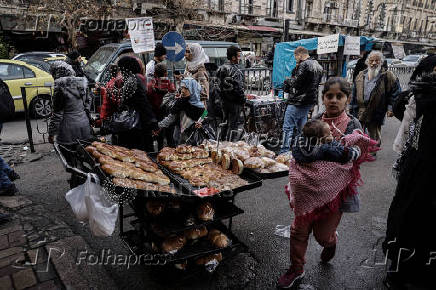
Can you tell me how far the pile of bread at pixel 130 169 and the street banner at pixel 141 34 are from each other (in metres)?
4.10

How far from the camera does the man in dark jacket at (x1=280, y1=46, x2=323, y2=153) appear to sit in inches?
211

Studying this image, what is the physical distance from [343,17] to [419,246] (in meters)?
40.3

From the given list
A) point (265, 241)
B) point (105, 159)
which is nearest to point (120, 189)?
point (105, 159)

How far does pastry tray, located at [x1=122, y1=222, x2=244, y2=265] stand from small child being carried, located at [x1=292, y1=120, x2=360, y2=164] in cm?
120

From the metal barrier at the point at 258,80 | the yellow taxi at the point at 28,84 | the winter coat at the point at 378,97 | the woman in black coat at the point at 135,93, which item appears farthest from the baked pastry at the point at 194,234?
the yellow taxi at the point at 28,84

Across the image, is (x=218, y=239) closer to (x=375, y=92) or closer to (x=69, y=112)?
(x=69, y=112)

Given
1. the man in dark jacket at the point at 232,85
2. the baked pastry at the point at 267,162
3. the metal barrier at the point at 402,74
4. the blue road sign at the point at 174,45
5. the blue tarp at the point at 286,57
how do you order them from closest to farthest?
the baked pastry at the point at 267,162 < the blue road sign at the point at 174,45 < the man in dark jacket at the point at 232,85 < the blue tarp at the point at 286,57 < the metal barrier at the point at 402,74

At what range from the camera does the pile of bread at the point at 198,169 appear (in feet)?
9.01

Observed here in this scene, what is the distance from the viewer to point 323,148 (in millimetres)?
2232

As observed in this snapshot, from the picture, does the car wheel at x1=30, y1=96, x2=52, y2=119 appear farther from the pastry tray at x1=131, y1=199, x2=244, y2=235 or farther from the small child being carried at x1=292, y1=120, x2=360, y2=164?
the small child being carried at x1=292, y1=120, x2=360, y2=164

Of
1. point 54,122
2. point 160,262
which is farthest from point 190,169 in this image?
point 54,122

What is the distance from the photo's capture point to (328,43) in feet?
27.1

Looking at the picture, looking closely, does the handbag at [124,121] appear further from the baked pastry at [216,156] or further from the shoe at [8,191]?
the shoe at [8,191]

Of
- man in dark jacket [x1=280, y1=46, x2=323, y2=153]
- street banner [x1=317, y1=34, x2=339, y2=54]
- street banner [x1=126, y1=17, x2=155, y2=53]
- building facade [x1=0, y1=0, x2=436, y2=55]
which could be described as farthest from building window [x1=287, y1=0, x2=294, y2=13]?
man in dark jacket [x1=280, y1=46, x2=323, y2=153]
